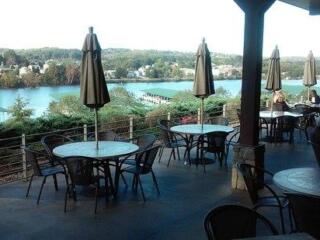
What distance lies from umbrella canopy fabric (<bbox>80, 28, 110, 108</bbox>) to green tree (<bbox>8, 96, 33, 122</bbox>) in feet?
13.8

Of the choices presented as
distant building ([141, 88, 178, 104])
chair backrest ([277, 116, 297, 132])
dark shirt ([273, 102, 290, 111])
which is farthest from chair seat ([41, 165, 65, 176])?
distant building ([141, 88, 178, 104])

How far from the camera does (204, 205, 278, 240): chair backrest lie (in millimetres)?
2600

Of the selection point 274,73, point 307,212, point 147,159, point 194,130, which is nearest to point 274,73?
point 274,73

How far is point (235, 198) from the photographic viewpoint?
18.3 feet

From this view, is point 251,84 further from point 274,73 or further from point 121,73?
point 121,73

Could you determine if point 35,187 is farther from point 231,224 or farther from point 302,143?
point 302,143

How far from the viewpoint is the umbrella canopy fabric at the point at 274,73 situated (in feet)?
30.6

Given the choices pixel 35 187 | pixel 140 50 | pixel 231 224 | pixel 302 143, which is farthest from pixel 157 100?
pixel 231 224

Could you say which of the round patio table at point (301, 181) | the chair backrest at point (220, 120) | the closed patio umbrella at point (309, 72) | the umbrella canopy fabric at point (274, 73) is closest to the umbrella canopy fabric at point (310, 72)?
the closed patio umbrella at point (309, 72)

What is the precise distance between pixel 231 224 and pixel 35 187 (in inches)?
164

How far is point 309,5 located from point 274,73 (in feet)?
5.73

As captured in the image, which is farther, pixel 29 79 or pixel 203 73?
pixel 29 79

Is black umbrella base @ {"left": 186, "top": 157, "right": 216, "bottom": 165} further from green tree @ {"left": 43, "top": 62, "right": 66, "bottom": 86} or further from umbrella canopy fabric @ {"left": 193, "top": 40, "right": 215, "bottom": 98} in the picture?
green tree @ {"left": 43, "top": 62, "right": 66, "bottom": 86}

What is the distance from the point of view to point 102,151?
5.53 m
